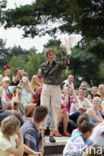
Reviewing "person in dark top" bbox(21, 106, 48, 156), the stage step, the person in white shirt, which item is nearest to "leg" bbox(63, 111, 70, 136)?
the person in white shirt

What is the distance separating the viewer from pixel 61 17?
Answer: 47.5 feet

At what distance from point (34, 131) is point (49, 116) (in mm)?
2355

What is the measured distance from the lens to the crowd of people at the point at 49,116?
13.0 feet

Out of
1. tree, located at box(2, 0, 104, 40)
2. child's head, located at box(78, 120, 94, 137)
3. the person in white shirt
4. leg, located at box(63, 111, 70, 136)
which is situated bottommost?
leg, located at box(63, 111, 70, 136)

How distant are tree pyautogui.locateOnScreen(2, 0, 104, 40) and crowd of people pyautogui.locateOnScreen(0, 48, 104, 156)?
555 centimetres

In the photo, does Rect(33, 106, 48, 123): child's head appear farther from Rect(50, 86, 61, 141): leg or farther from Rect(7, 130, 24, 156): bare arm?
Rect(50, 86, 61, 141): leg

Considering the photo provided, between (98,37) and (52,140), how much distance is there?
8667 millimetres

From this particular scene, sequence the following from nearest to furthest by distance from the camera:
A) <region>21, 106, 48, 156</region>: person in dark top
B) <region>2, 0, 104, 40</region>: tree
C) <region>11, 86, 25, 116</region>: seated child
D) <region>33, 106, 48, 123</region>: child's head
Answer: <region>21, 106, 48, 156</region>: person in dark top, <region>33, 106, 48, 123</region>: child's head, <region>11, 86, 25, 116</region>: seated child, <region>2, 0, 104, 40</region>: tree

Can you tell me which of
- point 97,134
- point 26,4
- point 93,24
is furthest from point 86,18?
point 97,134

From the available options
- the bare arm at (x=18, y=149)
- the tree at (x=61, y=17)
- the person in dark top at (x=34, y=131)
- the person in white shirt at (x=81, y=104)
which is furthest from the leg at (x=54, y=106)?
the tree at (x=61, y=17)

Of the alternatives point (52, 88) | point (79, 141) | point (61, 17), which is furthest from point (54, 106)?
point (61, 17)

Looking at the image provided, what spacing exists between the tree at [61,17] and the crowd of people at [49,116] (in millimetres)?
5549

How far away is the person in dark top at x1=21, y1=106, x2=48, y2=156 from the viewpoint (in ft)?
14.5

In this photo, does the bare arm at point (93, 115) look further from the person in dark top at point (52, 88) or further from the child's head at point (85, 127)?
the child's head at point (85, 127)
